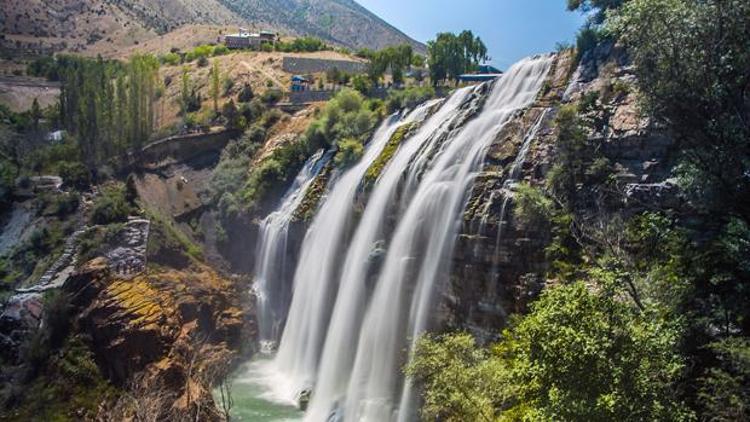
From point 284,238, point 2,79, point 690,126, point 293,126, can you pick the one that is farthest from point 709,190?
point 2,79

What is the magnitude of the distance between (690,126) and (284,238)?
107 ft

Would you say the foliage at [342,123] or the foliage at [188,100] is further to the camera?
the foliage at [188,100]

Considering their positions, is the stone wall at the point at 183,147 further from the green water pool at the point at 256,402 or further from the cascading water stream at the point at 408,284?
the cascading water stream at the point at 408,284

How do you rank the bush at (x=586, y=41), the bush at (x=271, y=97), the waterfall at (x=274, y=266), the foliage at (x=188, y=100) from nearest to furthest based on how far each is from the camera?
the bush at (x=586, y=41) < the waterfall at (x=274, y=266) < the bush at (x=271, y=97) < the foliage at (x=188, y=100)

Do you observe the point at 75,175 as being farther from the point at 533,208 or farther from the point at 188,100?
the point at 533,208

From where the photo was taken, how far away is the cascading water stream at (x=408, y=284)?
30031mm

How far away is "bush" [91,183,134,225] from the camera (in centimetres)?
4894

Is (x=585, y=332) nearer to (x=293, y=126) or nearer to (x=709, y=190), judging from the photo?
(x=709, y=190)

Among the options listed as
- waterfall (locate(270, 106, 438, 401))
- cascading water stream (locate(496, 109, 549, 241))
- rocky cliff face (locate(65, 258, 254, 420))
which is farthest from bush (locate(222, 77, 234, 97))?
cascading water stream (locate(496, 109, 549, 241))

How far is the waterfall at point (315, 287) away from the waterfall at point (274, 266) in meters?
3.13

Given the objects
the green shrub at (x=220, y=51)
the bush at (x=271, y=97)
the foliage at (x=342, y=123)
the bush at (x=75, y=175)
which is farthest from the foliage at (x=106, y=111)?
the green shrub at (x=220, y=51)

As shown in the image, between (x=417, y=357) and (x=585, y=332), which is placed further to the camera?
(x=417, y=357)

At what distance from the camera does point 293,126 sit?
67.6 m

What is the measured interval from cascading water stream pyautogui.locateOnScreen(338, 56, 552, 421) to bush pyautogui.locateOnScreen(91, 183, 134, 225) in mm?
26128
